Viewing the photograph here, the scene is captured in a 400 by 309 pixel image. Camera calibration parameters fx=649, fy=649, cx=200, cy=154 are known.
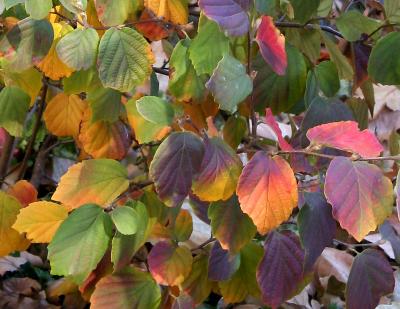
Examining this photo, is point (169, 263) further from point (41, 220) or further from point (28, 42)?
point (28, 42)

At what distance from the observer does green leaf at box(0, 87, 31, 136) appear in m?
1.04

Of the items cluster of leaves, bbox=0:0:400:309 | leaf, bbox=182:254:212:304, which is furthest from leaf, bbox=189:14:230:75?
leaf, bbox=182:254:212:304

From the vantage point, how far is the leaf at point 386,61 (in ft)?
3.31

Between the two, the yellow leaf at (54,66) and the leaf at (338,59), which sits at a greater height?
the yellow leaf at (54,66)

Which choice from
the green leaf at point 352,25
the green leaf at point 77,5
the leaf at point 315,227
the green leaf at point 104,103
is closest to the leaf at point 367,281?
the leaf at point 315,227

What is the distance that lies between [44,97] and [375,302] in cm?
75

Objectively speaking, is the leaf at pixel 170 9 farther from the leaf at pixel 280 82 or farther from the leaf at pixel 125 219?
the leaf at pixel 125 219

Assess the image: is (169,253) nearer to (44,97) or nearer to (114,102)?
(114,102)

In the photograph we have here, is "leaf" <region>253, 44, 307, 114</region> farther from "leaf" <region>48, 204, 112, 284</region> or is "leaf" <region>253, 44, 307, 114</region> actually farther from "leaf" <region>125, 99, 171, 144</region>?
"leaf" <region>48, 204, 112, 284</region>

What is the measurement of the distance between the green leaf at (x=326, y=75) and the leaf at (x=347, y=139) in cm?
27

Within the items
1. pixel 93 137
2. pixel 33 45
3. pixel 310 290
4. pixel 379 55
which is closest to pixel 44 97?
pixel 93 137

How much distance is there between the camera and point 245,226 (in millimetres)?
979

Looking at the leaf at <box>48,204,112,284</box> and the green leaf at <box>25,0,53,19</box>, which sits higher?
the green leaf at <box>25,0,53,19</box>

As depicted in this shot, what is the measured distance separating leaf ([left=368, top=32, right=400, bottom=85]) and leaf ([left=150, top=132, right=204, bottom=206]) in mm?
347
